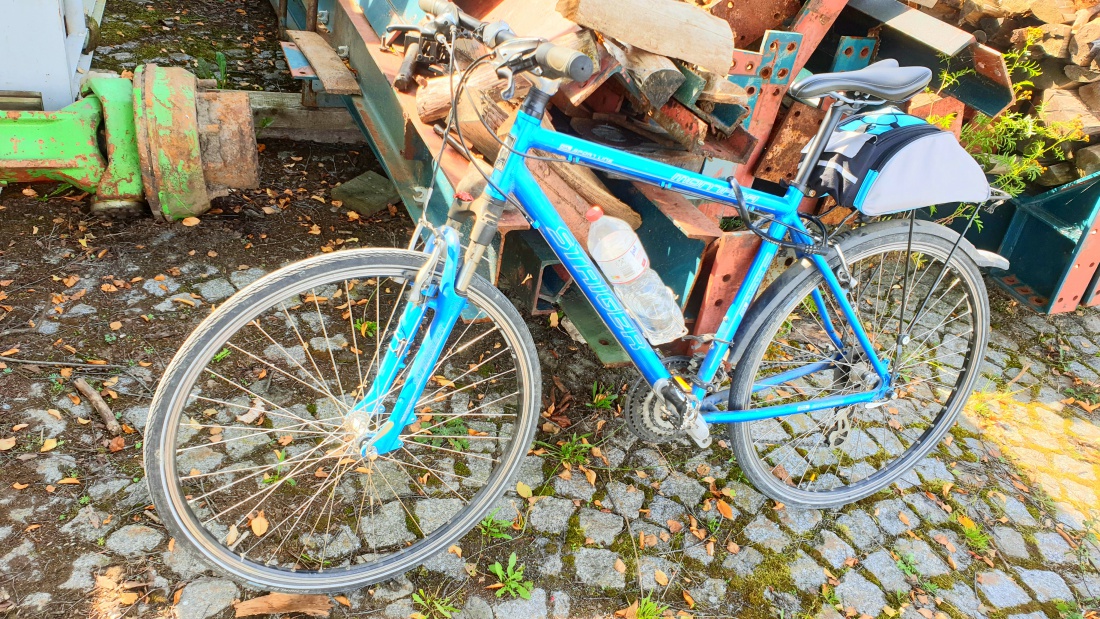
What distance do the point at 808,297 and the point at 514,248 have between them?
4.36ft

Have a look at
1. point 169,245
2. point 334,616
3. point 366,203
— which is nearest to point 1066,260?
point 366,203

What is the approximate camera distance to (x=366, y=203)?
4.69m

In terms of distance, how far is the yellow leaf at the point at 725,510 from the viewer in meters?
3.30

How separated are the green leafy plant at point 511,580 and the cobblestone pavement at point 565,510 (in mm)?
33

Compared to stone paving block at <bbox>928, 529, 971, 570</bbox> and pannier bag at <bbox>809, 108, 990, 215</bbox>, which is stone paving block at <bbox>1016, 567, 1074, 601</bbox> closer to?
stone paving block at <bbox>928, 529, 971, 570</bbox>

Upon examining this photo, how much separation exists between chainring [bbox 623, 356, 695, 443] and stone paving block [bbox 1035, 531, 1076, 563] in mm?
1806

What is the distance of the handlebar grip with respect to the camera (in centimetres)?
195

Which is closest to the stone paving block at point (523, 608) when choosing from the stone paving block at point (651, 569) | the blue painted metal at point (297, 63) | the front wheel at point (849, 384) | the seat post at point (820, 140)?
the stone paving block at point (651, 569)

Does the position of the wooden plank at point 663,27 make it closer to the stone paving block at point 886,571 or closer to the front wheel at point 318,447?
the front wheel at point 318,447

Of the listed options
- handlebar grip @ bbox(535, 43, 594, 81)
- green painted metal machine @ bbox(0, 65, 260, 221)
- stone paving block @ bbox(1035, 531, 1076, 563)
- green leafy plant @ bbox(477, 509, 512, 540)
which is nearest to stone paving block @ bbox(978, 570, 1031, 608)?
stone paving block @ bbox(1035, 531, 1076, 563)

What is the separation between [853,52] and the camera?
3926 millimetres

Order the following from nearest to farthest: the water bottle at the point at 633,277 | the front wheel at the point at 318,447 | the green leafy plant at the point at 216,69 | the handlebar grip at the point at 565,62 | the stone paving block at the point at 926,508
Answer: the handlebar grip at the point at 565,62, the front wheel at the point at 318,447, the water bottle at the point at 633,277, the stone paving block at the point at 926,508, the green leafy plant at the point at 216,69

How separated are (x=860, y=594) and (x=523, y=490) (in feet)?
4.77

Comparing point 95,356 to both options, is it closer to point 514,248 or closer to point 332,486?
point 332,486
